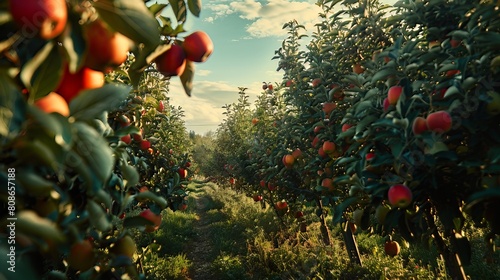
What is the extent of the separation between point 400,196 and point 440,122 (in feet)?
1.59

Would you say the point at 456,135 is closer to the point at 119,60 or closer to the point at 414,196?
the point at 414,196

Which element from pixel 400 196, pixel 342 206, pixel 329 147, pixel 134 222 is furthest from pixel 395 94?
pixel 134 222

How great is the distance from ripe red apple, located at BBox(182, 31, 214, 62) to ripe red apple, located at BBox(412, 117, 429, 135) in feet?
4.84

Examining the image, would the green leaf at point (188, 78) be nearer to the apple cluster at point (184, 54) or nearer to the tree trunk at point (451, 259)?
the apple cluster at point (184, 54)

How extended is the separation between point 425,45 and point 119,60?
10.9ft

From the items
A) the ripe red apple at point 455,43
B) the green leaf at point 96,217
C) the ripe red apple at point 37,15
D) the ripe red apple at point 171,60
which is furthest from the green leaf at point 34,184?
the ripe red apple at point 455,43

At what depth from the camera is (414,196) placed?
196 centimetres

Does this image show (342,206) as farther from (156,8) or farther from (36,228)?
(36,228)

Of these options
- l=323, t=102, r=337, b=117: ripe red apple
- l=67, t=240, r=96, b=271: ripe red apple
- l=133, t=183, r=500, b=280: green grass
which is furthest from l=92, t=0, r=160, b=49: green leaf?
l=133, t=183, r=500, b=280: green grass

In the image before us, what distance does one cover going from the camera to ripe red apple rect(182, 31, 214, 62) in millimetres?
956

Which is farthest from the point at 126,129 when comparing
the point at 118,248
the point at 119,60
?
the point at 119,60

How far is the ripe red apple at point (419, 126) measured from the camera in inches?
75.4

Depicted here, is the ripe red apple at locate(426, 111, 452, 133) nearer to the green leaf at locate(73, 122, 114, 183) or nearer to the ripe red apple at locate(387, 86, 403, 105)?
the ripe red apple at locate(387, 86, 403, 105)

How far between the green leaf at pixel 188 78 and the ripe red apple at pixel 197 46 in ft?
0.09
